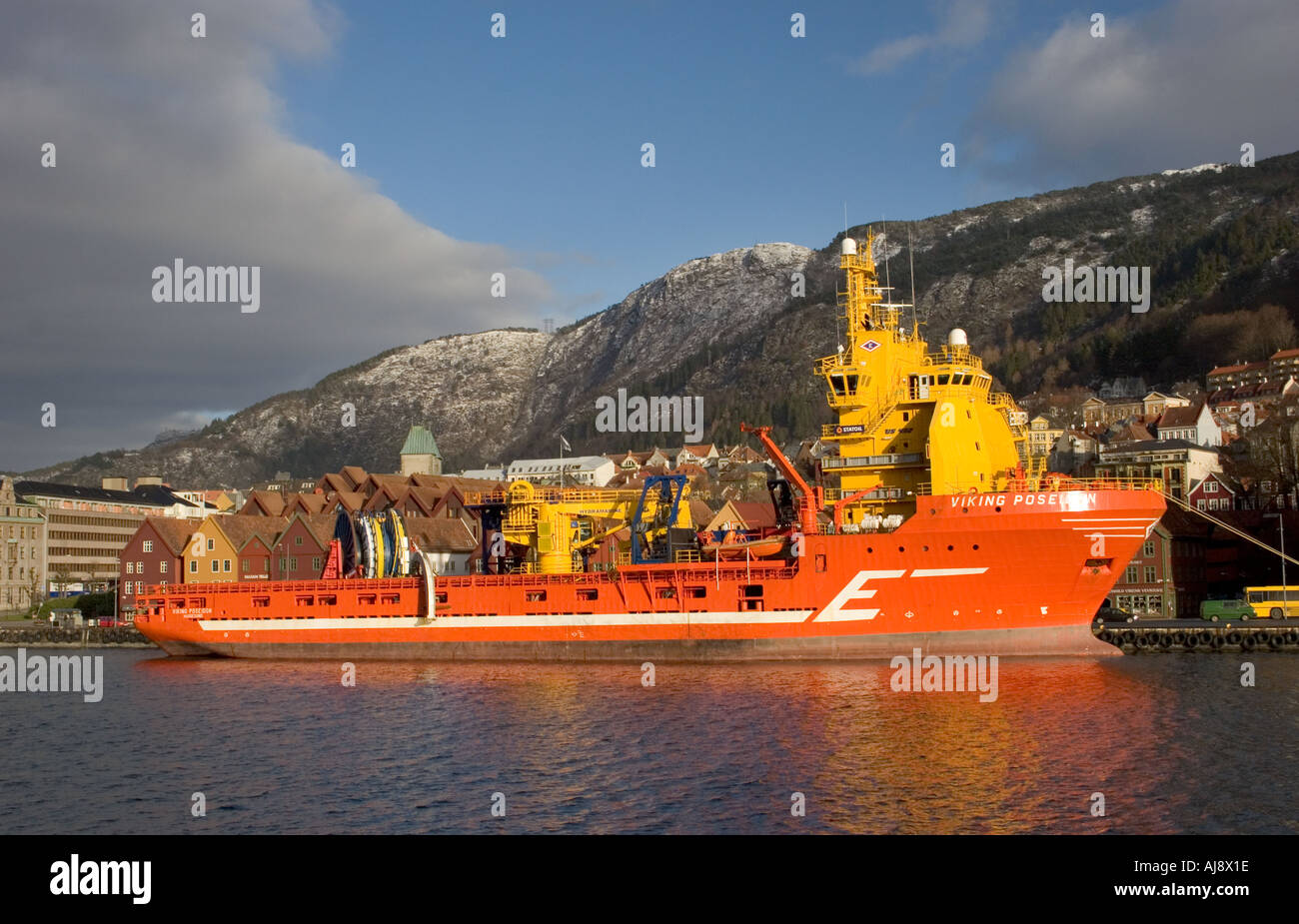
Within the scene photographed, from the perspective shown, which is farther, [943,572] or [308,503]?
[308,503]

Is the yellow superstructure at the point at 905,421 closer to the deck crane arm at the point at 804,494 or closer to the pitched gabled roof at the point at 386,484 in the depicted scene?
the deck crane arm at the point at 804,494

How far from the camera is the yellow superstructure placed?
4056 cm

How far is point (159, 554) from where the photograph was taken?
7469 centimetres

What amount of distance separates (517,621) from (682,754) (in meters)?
19.6

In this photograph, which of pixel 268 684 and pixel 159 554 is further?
pixel 159 554

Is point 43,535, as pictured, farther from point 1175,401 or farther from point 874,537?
point 1175,401

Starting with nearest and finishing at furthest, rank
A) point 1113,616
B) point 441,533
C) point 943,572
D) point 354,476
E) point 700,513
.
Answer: point 943,572, point 1113,616, point 441,533, point 700,513, point 354,476

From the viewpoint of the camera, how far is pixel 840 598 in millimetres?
39812

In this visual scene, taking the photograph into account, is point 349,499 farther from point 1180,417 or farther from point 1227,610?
point 1180,417

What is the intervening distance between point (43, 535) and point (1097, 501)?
93025 mm

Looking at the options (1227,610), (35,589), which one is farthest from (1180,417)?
(35,589)

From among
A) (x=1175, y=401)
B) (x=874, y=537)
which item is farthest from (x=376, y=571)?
(x=1175, y=401)
